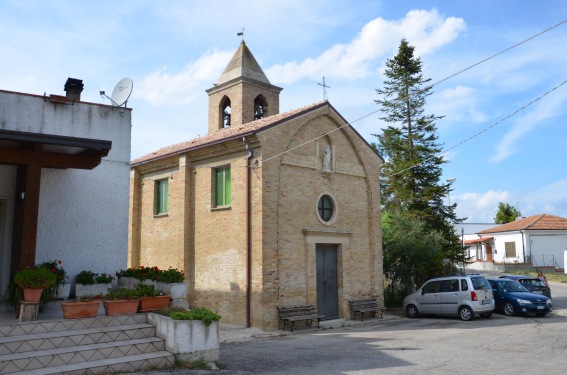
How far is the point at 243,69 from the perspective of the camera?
82.4ft

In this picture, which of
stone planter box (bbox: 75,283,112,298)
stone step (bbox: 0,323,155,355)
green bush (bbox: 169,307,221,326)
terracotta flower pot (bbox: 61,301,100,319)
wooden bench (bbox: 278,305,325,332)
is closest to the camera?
stone step (bbox: 0,323,155,355)

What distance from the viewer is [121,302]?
29.5 ft

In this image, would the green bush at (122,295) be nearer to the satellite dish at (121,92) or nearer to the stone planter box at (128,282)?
the stone planter box at (128,282)

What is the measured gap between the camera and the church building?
1528 centimetres

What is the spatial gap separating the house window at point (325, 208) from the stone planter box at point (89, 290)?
8787 mm

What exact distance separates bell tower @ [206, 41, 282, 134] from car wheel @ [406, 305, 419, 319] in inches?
471

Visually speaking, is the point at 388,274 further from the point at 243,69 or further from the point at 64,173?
the point at 64,173

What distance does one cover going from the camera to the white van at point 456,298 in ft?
54.4

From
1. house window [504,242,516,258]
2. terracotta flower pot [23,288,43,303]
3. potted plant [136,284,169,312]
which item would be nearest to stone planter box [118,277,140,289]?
potted plant [136,284,169,312]

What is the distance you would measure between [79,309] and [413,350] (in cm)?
710

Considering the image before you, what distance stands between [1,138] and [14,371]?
3.82 meters

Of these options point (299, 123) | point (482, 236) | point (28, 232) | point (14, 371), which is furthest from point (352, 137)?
point (482, 236)

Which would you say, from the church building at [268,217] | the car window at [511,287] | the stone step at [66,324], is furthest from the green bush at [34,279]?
the car window at [511,287]

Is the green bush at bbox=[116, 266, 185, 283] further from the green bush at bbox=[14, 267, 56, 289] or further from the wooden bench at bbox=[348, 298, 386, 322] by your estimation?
the wooden bench at bbox=[348, 298, 386, 322]
